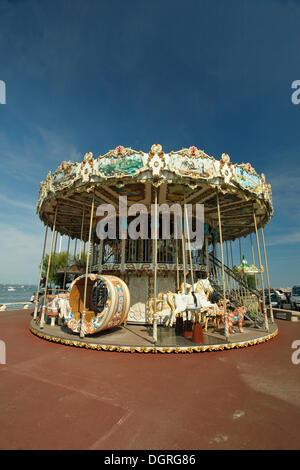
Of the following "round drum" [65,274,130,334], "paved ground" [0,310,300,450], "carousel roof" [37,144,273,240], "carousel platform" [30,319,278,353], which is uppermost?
"carousel roof" [37,144,273,240]

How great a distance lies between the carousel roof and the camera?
9227 mm

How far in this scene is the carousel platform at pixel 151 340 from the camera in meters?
7.91

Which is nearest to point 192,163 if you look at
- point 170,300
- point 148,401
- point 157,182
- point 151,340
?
point 157,182

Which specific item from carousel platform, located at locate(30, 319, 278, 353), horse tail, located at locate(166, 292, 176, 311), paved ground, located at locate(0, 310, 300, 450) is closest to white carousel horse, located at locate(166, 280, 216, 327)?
horse tail, located at locate(166, 292, 176, 311)

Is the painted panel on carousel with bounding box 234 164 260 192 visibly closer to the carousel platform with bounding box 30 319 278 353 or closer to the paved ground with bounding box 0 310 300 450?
the carousel platform with bounding box 30 319 278 353

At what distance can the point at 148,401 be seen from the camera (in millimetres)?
4613

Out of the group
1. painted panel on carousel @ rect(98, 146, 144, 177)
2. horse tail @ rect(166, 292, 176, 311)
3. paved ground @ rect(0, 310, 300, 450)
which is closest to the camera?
paved ground @ rect(0, 310, 300, 450)

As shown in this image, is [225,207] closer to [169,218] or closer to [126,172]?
[169,218]

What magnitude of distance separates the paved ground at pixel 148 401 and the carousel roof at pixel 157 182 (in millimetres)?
6497

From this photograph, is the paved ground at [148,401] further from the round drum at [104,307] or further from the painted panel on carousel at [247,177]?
the painted panel on carousel at [247,177]

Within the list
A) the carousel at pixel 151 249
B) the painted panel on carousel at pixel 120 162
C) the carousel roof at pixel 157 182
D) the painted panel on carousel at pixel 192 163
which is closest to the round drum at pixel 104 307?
the carousel at pixel 151 249

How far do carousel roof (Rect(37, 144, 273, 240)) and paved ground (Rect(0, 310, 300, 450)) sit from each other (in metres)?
6.50

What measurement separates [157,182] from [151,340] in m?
6.26
